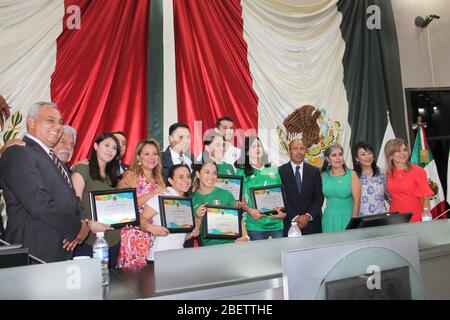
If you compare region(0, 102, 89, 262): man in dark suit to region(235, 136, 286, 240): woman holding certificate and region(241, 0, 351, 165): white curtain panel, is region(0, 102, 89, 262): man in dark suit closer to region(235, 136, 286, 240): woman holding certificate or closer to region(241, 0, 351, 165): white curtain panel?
region(235, 136, 286, 240): woman holding certificate

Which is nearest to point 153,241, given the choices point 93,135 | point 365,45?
point 93,135

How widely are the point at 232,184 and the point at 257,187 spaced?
196 millimetres

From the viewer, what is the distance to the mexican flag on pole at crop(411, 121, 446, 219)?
202 inches

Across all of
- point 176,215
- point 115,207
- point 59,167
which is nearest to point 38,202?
point 59,167

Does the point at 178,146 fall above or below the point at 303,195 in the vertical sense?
above

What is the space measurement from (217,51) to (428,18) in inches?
118

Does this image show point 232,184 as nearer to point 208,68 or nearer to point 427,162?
point 208,68

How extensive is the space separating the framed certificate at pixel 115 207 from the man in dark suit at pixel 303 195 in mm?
1500

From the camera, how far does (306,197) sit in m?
3.71

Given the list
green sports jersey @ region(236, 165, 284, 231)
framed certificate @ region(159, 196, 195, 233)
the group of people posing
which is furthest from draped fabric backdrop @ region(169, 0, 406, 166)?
framed certificate @ region(159, 196, 195, 233)

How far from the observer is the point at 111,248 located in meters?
2.86

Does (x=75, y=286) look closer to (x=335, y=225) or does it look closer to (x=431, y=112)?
(x=335, y=225)

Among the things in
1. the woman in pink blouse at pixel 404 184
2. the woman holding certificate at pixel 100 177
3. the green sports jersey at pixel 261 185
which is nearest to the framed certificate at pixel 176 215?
the woman holding certificate at pixel 100 177

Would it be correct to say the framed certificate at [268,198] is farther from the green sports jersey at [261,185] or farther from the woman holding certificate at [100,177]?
the woman holding certificate at [100,177]
